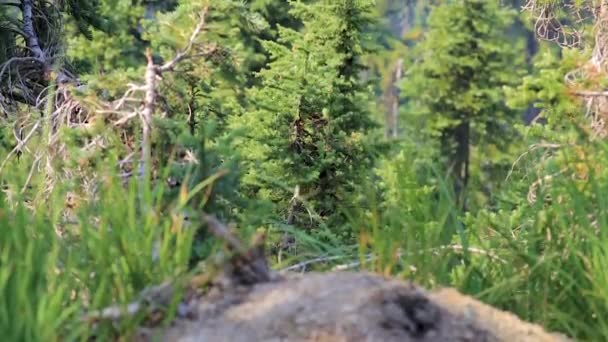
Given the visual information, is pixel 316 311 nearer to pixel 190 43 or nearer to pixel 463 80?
pixel 190 43

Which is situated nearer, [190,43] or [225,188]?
[225,188]

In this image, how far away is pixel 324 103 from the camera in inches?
412

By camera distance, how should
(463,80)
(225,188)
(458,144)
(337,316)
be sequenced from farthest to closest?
1. (458,144)
2. (463,80)
3. (225,188)
4. (337,316)

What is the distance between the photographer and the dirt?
2.65m

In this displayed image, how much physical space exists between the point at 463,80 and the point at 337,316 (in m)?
19.5

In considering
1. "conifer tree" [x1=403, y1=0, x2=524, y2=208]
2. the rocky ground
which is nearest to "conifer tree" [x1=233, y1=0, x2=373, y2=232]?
the rocky ground

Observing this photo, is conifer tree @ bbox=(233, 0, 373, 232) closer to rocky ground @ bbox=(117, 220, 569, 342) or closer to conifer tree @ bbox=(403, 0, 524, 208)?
rocky ground @ bbox=(117, 220, 569, 342)

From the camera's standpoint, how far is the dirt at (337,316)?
8.68ft

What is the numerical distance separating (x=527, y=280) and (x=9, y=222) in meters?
2.25

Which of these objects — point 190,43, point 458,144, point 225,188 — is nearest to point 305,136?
point 190,43

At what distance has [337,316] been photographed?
8.79 feet

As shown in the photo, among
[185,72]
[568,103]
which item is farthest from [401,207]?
[568,103]

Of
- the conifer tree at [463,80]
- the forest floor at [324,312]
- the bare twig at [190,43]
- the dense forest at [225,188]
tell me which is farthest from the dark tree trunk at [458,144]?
the forest floor at [324,312]

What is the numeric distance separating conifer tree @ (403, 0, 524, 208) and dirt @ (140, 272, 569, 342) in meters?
17.8
